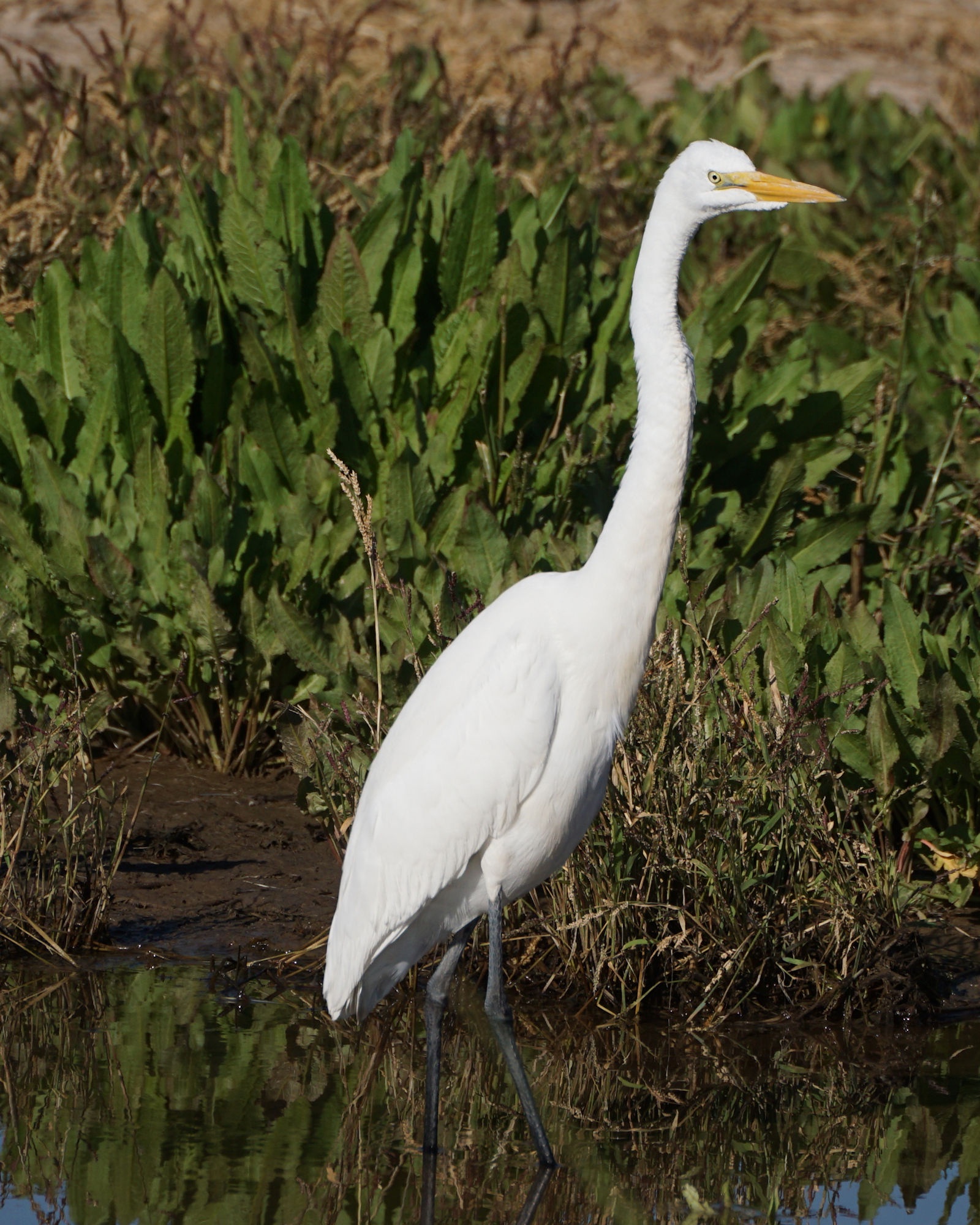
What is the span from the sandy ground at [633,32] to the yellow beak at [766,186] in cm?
753

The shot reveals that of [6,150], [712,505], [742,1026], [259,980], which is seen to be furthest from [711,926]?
[6,150]

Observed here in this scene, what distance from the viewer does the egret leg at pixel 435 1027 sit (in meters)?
3.52

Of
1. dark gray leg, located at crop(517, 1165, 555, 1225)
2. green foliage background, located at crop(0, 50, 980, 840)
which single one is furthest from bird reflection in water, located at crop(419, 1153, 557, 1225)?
green foliage background, located at crop(0, 50, 980, 840)

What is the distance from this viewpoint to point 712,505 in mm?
5781

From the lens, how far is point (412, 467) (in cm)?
552

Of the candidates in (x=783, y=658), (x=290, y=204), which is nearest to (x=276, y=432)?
(x=290, y=204)

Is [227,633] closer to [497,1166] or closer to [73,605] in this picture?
[73,605]

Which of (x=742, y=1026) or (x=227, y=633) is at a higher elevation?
(x=227, y=633)

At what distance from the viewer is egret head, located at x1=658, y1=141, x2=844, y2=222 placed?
3.49 metres

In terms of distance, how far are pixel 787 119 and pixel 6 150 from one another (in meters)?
4.49

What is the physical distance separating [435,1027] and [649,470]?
1.33 m

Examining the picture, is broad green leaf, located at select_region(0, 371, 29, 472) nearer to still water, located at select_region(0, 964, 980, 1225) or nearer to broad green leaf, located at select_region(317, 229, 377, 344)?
broad green leaf, located at select_region(317, 229, 377, 344)

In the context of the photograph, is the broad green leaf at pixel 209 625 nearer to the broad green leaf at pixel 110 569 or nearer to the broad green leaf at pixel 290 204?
the broad green leaf at pixel 110 569

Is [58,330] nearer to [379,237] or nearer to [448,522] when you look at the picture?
[379,237]
